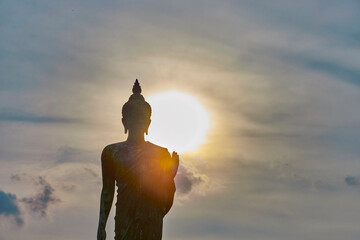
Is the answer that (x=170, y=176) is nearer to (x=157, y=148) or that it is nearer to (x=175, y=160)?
(x=175, y=160)

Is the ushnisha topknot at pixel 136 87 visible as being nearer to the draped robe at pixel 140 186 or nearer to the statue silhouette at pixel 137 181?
the statue silhouette at pixel 137 181

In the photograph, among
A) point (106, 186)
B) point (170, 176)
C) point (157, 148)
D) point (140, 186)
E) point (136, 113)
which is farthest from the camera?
point (136, 113)

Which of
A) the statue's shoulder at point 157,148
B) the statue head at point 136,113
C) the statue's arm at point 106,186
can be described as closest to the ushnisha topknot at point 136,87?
the statue head at point 136,113

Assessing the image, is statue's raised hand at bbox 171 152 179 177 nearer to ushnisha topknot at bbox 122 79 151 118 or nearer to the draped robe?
the draped robe

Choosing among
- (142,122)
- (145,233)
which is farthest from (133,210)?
(142,122)

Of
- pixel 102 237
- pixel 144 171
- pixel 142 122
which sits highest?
pixel 142 122

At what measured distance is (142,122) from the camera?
26875 mm

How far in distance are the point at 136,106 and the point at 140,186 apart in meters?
2.75


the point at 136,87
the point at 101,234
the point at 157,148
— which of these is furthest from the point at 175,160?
the point at 101,234

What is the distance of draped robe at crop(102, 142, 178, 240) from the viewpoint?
2559 centimetres

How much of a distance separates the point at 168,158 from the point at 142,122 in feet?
4.73

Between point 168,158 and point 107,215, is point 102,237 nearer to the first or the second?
point 107,215

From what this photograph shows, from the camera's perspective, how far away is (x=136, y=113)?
26906mm

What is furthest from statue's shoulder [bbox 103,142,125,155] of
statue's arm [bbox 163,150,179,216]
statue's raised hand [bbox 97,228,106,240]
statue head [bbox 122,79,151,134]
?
statue's raised hand [bbox 97,228,106,240]
